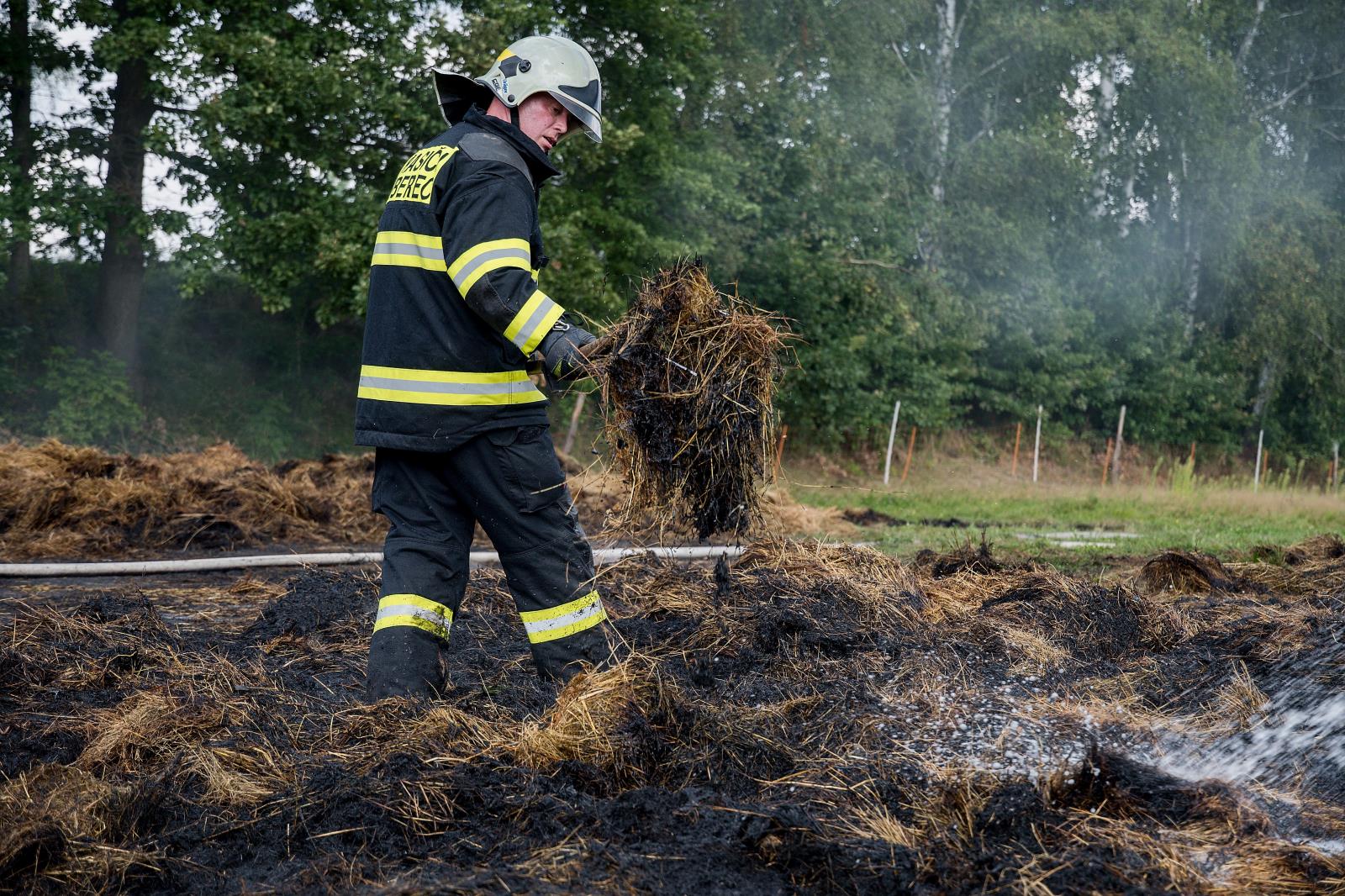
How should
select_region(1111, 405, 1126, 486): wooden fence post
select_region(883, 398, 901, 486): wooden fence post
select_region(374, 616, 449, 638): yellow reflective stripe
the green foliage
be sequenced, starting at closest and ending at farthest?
select_region(374, 616, 449, 638): yellow reflective stripe, the green foliage, select_region(883, 398, 901, 486): wooden fence post, select_region(1111, 405, 1126, 486): wooden fence post

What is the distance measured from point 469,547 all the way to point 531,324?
2.70 ft

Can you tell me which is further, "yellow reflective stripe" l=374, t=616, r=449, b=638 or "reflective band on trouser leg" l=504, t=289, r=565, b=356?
"yellow reflective stripe" l=374, t=616, r=449, b=638

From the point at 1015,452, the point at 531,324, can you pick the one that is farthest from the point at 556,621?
the point at 1015,452

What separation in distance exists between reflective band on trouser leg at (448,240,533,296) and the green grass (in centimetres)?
465

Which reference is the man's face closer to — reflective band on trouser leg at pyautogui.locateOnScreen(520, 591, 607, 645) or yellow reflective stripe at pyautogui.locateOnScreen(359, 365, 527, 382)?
yellow reflective stripe at pyautogui.locateOnScreen(359, 365, 527, 382)

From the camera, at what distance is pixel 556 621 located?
409 cm

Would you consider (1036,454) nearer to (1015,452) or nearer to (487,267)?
(1015,452)

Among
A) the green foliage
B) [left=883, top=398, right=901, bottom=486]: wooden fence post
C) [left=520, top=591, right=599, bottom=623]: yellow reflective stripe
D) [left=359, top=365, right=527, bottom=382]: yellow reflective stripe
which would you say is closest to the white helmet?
[left=359, top=365, right=527, bottom=382]: yellow reflective stripe

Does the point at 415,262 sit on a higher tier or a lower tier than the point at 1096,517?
higher

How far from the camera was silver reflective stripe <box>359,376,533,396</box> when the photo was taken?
13.0 ft

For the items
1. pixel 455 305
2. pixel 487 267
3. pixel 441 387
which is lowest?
pixel 441 387

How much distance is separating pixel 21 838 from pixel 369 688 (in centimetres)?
133

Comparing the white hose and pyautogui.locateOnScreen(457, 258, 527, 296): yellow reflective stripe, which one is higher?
pyautogui.locateOnScreen(457, 258, 527, 296): yellow reflective stripe

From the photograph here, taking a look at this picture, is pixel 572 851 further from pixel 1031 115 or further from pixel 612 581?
pixel 1031 115
